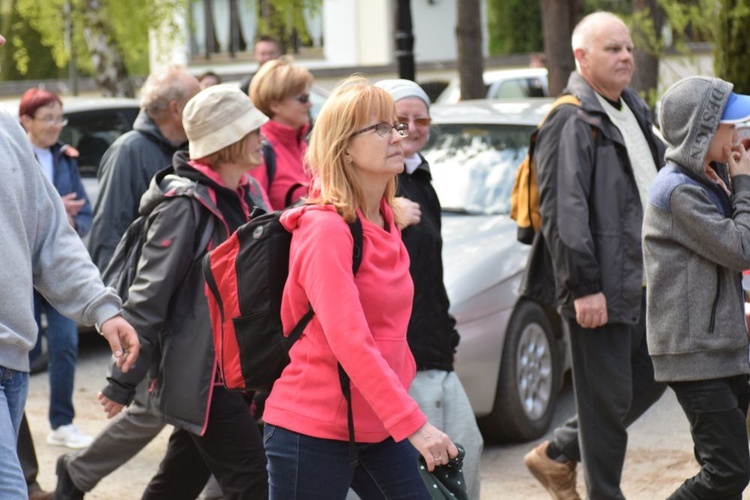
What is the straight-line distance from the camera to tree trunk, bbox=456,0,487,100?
527 inches

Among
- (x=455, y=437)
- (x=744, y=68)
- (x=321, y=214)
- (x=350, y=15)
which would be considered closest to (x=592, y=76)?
(x=455, y=437)

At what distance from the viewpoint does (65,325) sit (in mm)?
7531

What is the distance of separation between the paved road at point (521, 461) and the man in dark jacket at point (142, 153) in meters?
1.17

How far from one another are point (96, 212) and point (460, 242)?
6.38 ft

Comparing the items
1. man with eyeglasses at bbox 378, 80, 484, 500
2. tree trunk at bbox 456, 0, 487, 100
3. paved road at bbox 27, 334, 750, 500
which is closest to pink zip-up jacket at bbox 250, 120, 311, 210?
man with eyeglasses at bbox 378, 80, 484, 500

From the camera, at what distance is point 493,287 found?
23.1 ft

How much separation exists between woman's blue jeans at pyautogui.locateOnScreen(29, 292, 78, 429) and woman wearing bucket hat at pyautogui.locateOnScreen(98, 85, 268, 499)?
2.53 m

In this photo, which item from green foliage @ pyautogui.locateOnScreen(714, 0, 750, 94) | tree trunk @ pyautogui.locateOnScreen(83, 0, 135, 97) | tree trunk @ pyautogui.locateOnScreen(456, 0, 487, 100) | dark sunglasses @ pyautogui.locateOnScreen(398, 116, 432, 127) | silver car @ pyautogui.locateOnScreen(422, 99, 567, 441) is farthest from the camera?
tree trunk @ pyautogui.locateOnScreen(83, 0, 135, 97)

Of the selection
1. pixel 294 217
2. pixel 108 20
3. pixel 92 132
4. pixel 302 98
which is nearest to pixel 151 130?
pixel 302 98

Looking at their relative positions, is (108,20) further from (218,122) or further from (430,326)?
(430,326)

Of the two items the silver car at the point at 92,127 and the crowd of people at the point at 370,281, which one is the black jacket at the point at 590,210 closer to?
the crowd of people at the point at 370,281

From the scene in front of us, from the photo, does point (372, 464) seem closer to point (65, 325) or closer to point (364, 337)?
point (364, 337)

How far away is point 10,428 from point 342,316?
966 millimetres

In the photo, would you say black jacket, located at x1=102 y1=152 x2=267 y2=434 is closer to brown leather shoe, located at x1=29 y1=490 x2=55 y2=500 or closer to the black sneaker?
the black sneaker
